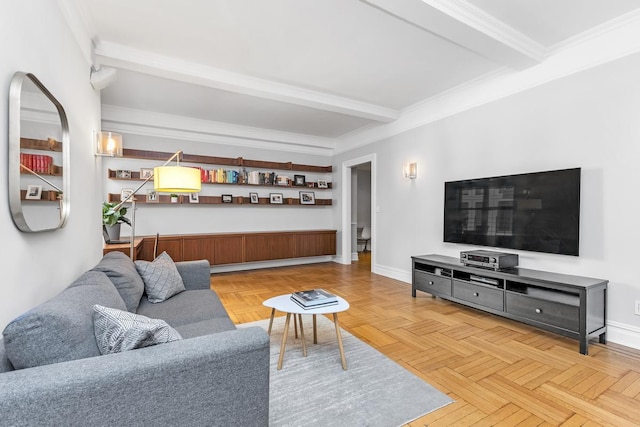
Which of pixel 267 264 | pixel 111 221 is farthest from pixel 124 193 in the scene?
pixel 267 264

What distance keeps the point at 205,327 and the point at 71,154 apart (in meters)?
1.44

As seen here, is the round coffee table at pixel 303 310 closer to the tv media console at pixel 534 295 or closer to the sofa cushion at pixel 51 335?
the sofa cushion at pixel 51 335

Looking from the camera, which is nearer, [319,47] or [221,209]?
[319,47]

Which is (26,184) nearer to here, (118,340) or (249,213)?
(118,340)

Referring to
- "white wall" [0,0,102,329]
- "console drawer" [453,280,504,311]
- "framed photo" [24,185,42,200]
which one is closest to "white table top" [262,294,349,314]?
"white wall" [0,0,102,329]

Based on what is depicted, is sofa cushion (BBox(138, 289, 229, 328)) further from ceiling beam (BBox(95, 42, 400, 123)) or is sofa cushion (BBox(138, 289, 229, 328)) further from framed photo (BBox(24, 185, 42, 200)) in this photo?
ceiling beam (BBox(95, 42, 400, 123))

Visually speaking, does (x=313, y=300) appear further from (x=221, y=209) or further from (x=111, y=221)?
(x=221, y=209)

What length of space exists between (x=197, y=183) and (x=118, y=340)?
175cm

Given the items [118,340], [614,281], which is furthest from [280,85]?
[614,281]

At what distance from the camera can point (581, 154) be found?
2742 mm

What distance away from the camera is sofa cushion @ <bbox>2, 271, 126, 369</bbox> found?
38.8 inches

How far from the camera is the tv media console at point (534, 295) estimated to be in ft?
7.83

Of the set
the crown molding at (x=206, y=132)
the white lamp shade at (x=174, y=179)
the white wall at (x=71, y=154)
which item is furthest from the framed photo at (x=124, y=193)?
the white lamp shade at (x=174, y=179)

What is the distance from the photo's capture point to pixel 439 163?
409cm
